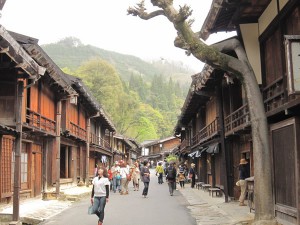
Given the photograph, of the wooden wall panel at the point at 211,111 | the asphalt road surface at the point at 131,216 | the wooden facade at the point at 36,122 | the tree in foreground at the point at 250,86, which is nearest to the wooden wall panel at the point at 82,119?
the wooden facade at the point at 36,122

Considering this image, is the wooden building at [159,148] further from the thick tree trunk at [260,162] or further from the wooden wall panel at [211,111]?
the thick tree trunk at [260,162]

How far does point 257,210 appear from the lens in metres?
10.1

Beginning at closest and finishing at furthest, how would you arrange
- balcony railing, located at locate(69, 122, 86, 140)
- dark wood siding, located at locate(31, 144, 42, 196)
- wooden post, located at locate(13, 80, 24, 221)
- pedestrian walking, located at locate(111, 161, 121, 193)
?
wooden post, located at locate(13, 80, 24, 221) → dark wood siding, located at locate(31, 144, 42, 196) → pedestrian walking, located at locate(111, 161, 121, 193) → balcony railing, located at locate(69, 122, 86, 140)

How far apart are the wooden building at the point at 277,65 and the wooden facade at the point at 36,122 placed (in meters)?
6.15

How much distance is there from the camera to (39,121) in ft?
64.7

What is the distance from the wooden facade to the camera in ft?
45.0

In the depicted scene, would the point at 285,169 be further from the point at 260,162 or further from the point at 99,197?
the point at 99,197

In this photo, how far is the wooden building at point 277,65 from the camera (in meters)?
9.62

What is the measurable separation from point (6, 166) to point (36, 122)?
356 cm

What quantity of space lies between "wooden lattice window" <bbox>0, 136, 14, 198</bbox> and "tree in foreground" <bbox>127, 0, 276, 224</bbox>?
341 inches

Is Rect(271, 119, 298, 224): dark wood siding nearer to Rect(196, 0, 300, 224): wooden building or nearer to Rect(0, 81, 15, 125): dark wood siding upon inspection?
Rect(196, 0, 300, 224): wooden building

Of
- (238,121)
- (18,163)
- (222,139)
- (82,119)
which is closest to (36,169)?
(18,163)

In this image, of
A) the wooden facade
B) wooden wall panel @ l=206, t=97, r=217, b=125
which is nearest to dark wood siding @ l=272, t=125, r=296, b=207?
the wooden facade

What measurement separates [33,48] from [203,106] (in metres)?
14.1
